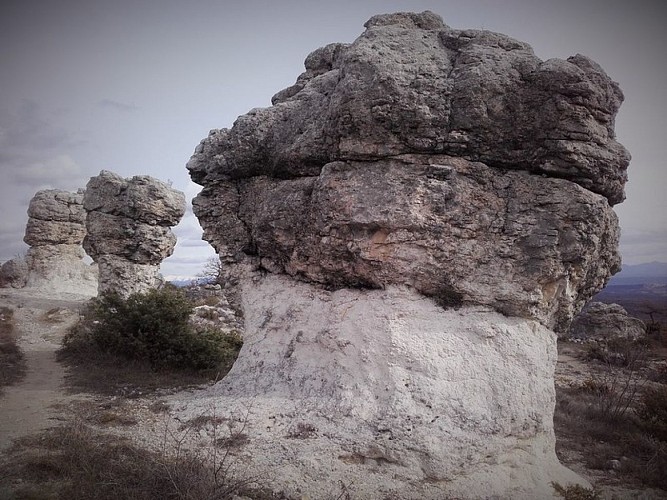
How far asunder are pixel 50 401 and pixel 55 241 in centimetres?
1633

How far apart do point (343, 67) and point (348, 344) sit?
323 cm

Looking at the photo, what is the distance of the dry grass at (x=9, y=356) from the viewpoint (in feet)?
26.3

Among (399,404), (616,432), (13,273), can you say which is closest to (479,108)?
(399,404)

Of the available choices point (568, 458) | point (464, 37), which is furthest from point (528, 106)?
point (568, 458)

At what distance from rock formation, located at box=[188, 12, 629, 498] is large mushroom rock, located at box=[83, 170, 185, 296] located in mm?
10655

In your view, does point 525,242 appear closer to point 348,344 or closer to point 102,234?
point 348,344

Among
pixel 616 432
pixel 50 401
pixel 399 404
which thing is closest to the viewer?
pixel 399 404

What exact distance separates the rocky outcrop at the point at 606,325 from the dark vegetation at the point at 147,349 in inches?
621

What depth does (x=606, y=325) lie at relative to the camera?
1953 cm

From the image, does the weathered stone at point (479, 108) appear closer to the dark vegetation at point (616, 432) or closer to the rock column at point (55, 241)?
the dark vegetation at point (616, 432)

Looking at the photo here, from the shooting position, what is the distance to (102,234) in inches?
576

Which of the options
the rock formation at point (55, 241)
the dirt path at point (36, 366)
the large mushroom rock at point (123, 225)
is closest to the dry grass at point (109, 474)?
the dirt path at point (36, 366)

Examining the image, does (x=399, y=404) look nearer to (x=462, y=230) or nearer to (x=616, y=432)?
(x=462, y=230)

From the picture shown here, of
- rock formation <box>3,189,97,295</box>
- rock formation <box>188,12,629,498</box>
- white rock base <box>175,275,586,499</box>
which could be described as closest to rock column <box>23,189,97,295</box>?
rock formation <box>3,189,97,295</box>
